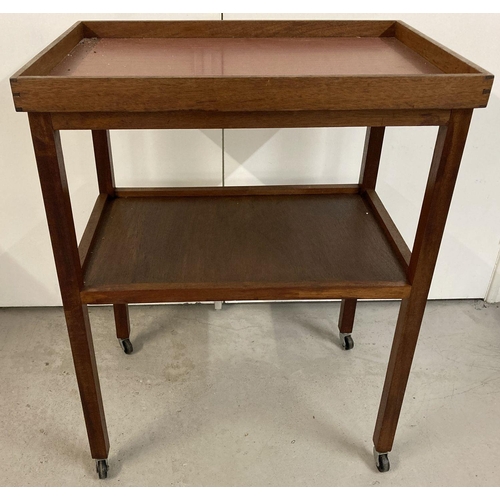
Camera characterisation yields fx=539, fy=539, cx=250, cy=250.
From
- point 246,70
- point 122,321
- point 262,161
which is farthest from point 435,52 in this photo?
point 122,321

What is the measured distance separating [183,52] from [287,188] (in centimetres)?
42

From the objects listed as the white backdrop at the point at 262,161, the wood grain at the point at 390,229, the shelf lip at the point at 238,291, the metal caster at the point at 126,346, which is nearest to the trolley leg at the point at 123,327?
the metal caster at the point at 126,346

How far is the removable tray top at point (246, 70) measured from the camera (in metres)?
0.79

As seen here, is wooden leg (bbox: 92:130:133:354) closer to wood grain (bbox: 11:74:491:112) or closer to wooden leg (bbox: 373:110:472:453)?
wood grain (bbox: 11:74:491:112)

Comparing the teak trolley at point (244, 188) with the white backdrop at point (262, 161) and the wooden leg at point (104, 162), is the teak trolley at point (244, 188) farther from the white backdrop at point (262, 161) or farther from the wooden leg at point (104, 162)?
the white backdrop at point (262, 161)

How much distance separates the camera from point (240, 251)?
1117 mm

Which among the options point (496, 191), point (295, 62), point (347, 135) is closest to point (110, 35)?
point (295, 62)

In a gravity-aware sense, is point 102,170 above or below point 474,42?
below

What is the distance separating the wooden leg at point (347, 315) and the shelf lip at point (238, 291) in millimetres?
532

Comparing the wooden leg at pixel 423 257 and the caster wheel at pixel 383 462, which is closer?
the wooden leg at pixel 423 257

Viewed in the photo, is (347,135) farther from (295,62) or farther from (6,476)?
(6,476)

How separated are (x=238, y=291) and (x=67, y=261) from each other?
0.31 metres

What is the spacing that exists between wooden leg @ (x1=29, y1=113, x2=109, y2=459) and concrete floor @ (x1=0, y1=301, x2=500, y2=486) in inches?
7.4
